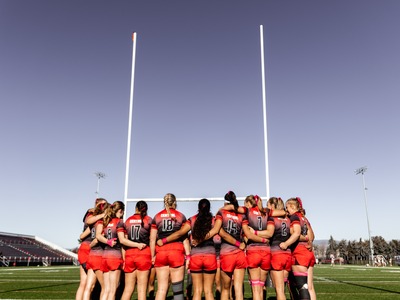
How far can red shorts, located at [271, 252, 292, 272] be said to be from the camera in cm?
463

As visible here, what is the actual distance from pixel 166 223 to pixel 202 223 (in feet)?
1.68

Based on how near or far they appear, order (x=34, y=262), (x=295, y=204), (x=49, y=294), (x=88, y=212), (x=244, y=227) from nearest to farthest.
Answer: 1. (x=244, y=227)
2. (x=295, y=204)
3. (x=88, y=212)
4. (x=49, y=294)
5. (x=34, y=262)

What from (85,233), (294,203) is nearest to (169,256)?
(85,233)

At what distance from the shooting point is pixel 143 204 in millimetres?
4801

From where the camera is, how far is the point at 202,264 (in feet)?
14.1

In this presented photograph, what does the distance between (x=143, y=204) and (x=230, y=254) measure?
4.77ft

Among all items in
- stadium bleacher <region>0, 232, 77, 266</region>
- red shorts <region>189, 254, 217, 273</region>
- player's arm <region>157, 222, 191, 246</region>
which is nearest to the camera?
red shorts <region>189, 254, 217, 273</region>

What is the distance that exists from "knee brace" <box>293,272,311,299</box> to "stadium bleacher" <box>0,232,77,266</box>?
31.1m

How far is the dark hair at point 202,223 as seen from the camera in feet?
14.2

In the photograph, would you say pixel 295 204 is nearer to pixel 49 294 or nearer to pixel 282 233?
pixel 282 233

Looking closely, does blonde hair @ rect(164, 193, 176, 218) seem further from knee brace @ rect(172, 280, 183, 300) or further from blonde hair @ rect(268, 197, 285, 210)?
blonde hair @ rect(268, 197, 285, 210)

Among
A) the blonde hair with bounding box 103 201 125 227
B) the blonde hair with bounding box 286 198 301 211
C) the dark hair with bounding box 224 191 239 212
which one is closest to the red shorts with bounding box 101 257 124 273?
the blonde hair with bounding box 103 201 125 227

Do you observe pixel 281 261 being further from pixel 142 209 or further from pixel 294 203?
pixel 142 209

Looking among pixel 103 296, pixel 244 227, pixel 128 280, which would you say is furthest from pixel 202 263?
pixel 103 296
